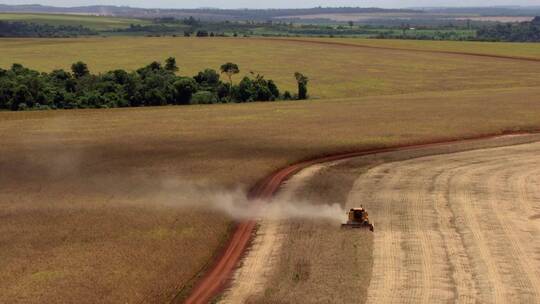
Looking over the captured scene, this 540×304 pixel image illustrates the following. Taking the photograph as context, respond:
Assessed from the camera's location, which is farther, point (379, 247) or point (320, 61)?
point (320, 61)

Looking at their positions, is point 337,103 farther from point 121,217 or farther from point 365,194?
point 121,217

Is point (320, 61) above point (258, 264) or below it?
below

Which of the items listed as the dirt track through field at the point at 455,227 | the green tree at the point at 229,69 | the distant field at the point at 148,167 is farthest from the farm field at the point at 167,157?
the green tree at the point at 229,69

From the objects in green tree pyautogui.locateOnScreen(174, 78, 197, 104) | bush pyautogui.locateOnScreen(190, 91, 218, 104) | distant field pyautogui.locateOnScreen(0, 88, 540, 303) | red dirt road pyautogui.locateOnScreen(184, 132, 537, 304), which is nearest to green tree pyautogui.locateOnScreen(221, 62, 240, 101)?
bush pyautogui.locateOnScreen(190, 91, 218, 104)

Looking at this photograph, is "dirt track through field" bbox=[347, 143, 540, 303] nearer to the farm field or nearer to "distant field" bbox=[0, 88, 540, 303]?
the farm field

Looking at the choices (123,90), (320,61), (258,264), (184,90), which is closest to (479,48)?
(320,61)

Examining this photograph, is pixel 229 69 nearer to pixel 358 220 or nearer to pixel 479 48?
pixel 358 220
